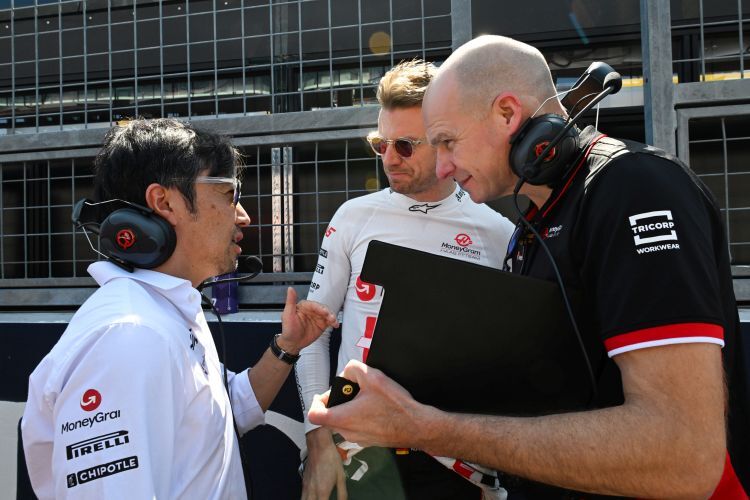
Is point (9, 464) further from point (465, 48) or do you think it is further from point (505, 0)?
point (505, 0)

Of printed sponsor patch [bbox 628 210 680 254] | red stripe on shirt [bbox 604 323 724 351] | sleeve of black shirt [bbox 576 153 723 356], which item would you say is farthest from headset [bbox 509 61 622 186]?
red stripe on shirt [bbox 604 323 724 351]

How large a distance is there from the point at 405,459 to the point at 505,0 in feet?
14.6

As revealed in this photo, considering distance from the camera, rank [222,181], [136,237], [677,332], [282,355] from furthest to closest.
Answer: [282,355], [222,181], [136,237], [677,332]

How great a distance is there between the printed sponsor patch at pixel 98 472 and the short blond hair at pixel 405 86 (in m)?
1.65

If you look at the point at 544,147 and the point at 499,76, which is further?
the point at 499,76

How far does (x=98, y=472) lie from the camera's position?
1268 millimetres

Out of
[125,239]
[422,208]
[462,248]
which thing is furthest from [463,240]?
[125,239]

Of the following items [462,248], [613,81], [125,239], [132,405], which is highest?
[613,81]

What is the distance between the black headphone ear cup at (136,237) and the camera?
1657 mm

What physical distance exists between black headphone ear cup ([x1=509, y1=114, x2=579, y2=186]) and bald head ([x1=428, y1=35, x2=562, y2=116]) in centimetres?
12

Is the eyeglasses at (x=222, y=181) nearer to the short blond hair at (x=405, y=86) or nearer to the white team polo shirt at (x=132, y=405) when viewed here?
the white team polo shirt at (x=132, y=405)

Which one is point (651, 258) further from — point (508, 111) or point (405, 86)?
point (405, 86)

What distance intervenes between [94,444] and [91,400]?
0.09m

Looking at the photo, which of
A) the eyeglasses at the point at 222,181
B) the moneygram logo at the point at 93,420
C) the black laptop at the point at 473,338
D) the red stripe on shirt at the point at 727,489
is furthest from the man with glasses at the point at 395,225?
the red stripe on shirt at the point at 727,489
